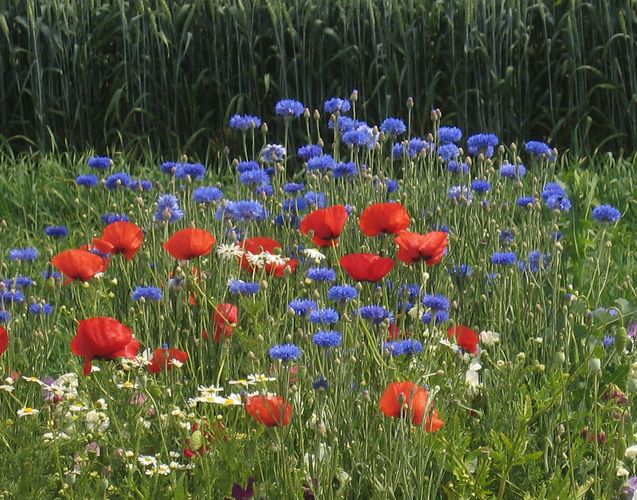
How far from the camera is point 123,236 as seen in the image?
9.14 feet

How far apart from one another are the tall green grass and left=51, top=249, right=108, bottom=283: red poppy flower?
3.27m

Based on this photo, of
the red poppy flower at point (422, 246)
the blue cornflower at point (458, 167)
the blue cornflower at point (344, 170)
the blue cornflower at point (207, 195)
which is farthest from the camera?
the blue cornflower at point (458, 167)

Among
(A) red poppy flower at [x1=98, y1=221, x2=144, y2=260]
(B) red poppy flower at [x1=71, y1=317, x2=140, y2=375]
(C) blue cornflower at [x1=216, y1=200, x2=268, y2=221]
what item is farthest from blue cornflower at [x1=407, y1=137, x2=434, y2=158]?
(B) red poppy flower at [x1=71, y1=317, x2=140, y2=375]

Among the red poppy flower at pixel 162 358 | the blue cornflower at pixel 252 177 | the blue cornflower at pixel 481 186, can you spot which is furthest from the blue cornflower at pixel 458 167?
the red poppy flower at pixel 162 358

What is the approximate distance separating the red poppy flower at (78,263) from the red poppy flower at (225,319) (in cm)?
28

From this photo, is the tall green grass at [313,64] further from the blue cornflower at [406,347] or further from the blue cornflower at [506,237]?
the blue cornflower at [406,347]

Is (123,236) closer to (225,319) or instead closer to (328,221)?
(225,319)

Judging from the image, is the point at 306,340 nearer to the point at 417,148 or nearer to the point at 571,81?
the point at 417,148

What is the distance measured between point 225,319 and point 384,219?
399 millimetres

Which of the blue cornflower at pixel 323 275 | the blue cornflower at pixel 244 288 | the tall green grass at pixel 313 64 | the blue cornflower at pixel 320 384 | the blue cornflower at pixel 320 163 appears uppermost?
the blue cornflower at pixel 323 275

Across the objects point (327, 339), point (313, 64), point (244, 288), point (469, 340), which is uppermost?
point (327, 339)

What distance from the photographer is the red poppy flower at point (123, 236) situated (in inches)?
109

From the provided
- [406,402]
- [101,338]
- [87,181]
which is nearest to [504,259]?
[406,402]

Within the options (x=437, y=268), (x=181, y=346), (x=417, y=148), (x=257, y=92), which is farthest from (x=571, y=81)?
(x=181, y=346)
